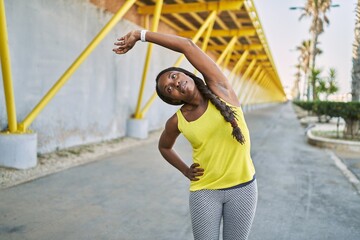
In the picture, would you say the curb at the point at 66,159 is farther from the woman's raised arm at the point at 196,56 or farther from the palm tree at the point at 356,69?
the palm tree at the point at 356,69

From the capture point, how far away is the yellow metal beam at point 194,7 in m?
12.3

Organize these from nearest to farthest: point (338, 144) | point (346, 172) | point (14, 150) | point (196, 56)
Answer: point (196, 56), point (14, 150), point (346, 172), point (338, 144)

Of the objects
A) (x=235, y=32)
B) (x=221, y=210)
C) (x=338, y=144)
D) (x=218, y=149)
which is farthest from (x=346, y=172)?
(x=235, y=32)

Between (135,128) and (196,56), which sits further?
(135,128)

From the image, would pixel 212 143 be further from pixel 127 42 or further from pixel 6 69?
pixel 6 69

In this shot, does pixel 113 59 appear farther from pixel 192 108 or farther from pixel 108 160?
pixel 192 108

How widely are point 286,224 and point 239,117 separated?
2799 millimetres

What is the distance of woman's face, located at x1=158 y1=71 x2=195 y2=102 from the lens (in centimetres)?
196

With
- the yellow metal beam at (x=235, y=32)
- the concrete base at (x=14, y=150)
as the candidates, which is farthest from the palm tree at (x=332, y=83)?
the concrete base at (x=14, y=150)

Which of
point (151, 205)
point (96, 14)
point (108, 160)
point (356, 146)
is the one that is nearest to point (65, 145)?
point (108, 160)

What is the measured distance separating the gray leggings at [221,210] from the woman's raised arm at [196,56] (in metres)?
0.53

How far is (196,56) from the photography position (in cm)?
205

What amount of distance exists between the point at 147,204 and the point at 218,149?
3.20 metres

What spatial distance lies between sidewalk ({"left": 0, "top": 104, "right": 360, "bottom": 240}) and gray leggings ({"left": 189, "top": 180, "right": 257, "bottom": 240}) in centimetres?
189
